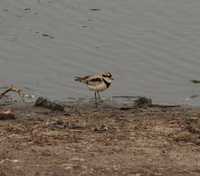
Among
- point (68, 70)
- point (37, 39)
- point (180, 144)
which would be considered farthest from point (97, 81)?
point (37, 39)

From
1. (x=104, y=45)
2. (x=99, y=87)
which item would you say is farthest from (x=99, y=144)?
(x=104, y=45)

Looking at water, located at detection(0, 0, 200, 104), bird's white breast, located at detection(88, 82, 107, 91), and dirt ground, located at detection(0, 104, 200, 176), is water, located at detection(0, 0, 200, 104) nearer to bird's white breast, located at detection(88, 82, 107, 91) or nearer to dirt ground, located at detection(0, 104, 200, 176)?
bird's white breast, located at detection(88, 82, 107, 91)

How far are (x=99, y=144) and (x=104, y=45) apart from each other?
756 cm

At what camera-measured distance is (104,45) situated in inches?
645

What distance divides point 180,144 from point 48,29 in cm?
859

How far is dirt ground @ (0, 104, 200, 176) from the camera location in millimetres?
7996

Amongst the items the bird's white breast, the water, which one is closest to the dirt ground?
the bird's white breast

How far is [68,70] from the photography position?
14836 mm

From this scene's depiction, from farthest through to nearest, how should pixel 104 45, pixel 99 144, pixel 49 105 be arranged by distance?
1. pixel 104 45
2. pixel 49 105
3. pixel 99 144

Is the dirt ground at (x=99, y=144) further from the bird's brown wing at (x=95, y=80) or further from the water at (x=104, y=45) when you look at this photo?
the water at (x=104, y=45)

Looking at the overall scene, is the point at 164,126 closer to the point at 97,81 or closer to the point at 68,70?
the point at 97,81

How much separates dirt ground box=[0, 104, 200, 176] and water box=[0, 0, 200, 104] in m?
2.81

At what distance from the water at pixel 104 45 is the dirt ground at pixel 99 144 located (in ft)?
9.22

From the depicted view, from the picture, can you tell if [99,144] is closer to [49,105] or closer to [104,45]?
[49,105]
